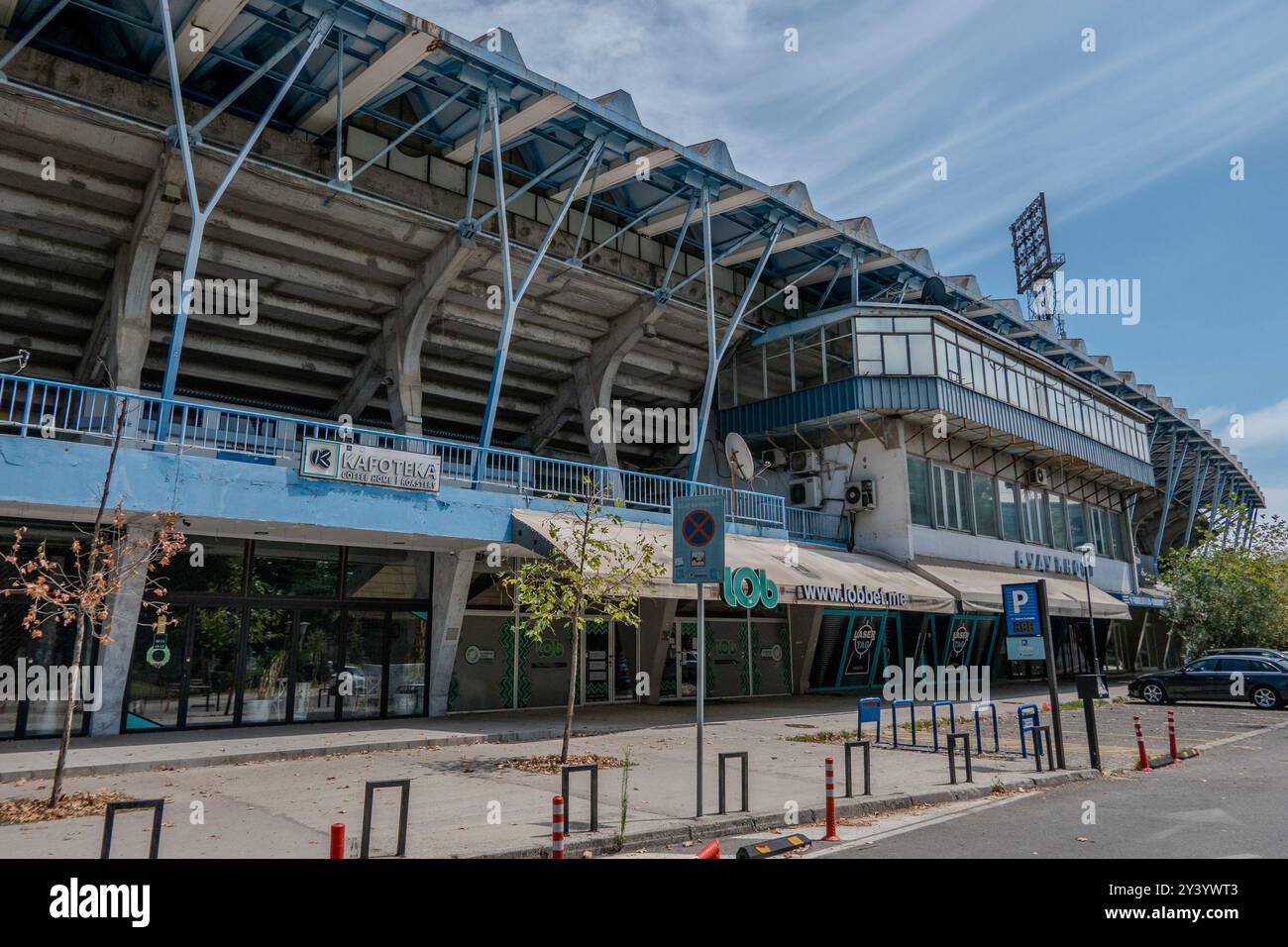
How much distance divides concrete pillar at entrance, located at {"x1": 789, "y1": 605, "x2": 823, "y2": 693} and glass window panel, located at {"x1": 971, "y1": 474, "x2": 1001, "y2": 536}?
8.04 meters

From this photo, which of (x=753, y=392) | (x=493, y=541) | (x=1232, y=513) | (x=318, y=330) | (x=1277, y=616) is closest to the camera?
(x=493, y=541)

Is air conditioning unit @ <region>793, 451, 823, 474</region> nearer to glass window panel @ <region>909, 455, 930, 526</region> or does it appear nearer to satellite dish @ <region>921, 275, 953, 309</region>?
glass window panel @ <region>909, 455, 930, 526</region>

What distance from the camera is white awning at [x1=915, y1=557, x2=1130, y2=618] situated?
2406 centimetres

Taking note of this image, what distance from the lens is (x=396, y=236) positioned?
19672mm

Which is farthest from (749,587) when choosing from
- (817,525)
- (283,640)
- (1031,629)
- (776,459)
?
(776,459)

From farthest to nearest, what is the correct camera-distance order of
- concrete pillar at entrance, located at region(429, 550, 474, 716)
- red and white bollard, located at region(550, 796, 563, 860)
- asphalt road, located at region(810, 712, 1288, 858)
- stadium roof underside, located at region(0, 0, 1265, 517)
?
concrete pillar at entrance, located at region(429, 550, 474, 716)
stadium roof underside, located at region(0, 0, 1265, 517)
asphalt road, located at region(810, 712, 1288, 858)
red and white bollard, located at region(550, 796, 563, 860)

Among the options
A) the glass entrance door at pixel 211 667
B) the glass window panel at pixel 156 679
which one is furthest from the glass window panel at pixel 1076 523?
A: the glass window panel at pixel 156 679

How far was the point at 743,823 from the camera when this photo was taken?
832 centimetres

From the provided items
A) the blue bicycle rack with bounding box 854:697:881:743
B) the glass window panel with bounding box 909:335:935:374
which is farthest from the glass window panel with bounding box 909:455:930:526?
the blue bicycle rack with bounding box 854:697:881:743

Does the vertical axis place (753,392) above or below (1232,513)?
above

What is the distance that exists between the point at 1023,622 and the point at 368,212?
15.8 metres
